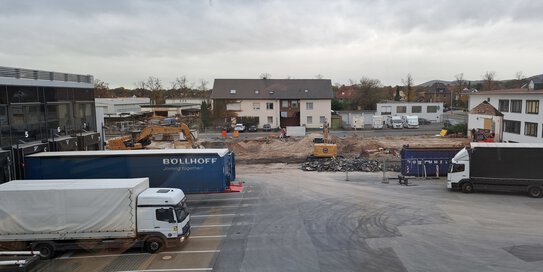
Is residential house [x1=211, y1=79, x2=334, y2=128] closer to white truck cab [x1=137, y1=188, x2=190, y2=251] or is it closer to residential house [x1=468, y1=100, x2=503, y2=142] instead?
residential house [x1=468, y1=100, x2=503, y2=142]

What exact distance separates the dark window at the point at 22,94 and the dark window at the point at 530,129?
144 feet

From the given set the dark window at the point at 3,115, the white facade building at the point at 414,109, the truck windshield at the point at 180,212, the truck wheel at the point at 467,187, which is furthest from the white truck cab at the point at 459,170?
the white facade building at the point at 414,109

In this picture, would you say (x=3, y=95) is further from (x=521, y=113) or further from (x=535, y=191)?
(x=521, y=113)

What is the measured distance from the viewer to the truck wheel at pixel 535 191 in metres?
24.0

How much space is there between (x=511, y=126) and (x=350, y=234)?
36198mm

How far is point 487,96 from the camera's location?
166 ft

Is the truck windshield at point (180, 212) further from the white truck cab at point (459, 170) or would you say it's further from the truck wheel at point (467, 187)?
the truck wheel at point (467, 187)

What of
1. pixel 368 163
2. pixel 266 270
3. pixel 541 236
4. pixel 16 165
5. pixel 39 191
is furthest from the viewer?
pixel 368 163

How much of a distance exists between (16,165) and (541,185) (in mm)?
30516

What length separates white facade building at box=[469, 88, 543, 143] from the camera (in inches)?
1560

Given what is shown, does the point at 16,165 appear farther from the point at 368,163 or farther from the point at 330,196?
the point at 368,163

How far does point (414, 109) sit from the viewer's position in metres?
75.4

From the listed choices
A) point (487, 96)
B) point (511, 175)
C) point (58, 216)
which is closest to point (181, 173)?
point (58, 216)

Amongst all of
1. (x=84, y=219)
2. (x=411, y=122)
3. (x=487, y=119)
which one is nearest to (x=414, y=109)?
(x=411, y=122)
